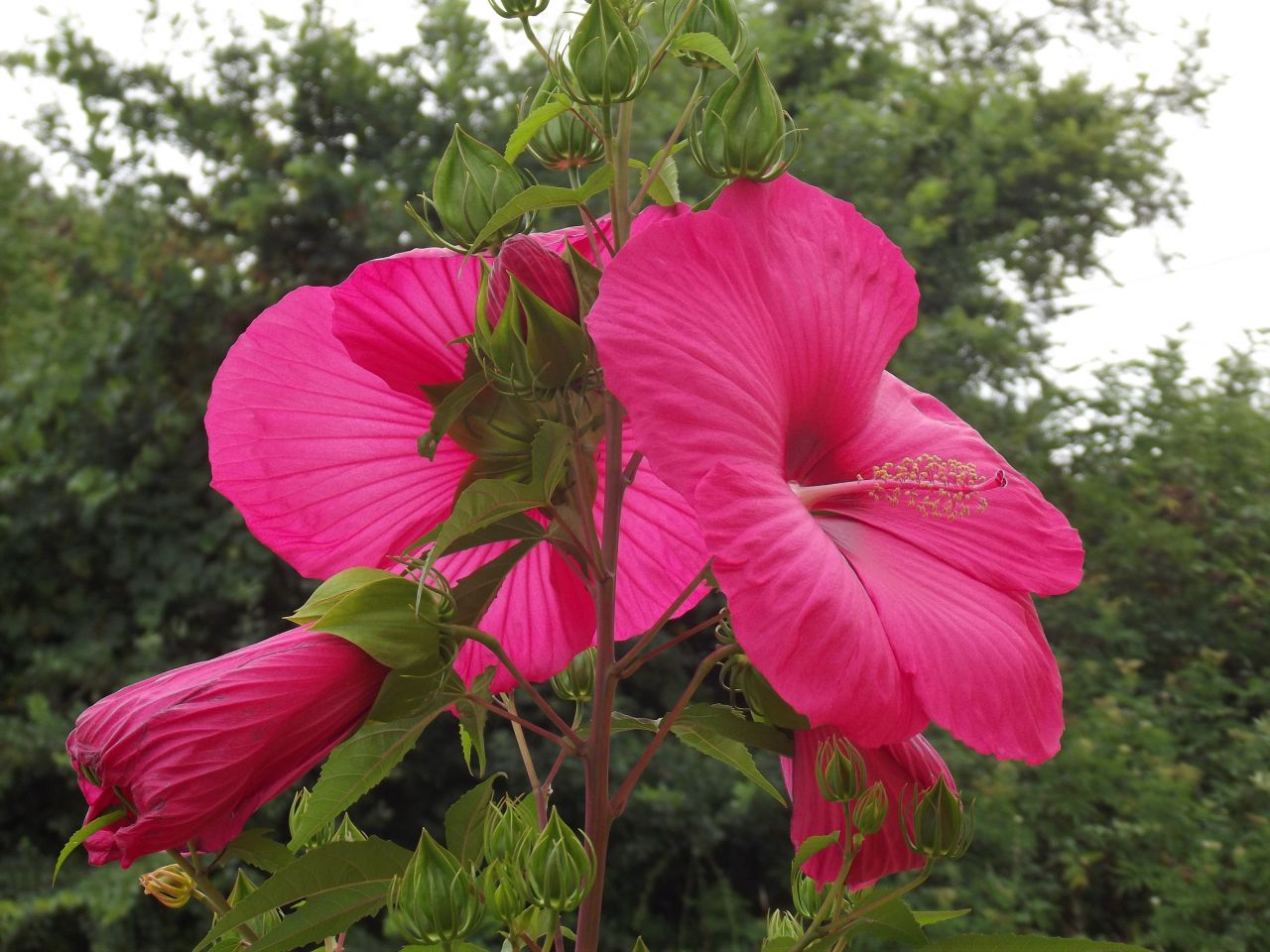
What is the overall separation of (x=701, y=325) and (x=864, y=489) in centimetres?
14

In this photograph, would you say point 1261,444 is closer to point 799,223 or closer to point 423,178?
point 423,178

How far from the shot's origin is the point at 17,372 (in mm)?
3094

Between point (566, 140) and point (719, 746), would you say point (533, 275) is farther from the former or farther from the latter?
point (719, 746)

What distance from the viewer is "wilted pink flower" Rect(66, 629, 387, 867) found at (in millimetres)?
460

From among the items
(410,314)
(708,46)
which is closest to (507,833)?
(410,314)

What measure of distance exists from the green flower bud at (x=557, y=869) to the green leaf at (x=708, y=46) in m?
0.32

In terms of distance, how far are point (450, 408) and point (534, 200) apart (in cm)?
9

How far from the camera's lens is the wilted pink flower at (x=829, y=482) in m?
0.43

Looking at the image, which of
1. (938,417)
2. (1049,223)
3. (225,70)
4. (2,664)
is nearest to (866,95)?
(1049,223)

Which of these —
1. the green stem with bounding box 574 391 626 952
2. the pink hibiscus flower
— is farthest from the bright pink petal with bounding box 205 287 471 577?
the green stem with bounding box 574 391 626 952

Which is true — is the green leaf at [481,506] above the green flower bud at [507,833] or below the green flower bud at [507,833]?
above

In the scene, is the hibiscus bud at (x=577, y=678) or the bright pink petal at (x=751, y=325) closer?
the bright pink petal at (x=751, y=325)

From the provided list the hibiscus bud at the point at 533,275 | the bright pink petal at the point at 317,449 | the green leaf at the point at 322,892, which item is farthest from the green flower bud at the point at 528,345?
the green leaf at the point at 322,892

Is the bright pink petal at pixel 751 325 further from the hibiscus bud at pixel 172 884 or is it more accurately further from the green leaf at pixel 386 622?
the hibiscus bud at pixel 172 884
